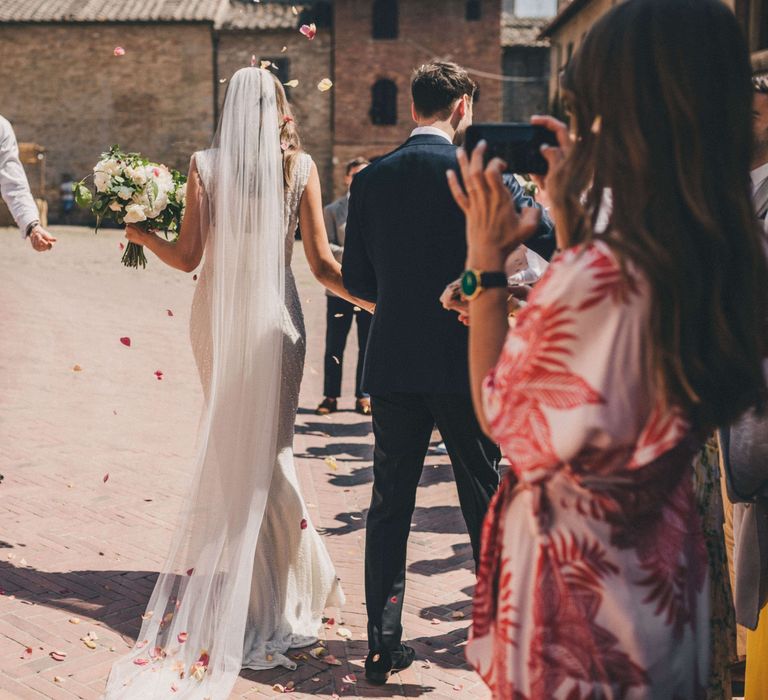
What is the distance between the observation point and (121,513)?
5.67 meters

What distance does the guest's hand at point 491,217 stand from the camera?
1718 mm

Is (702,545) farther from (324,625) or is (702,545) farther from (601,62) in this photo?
(324,625)

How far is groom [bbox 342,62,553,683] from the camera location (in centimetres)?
340

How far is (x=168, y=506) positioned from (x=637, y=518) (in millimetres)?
4653

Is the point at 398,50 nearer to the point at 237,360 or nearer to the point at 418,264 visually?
the point at 237,360

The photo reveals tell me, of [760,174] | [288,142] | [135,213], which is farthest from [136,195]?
[760,174]

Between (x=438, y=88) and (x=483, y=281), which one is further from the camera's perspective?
(x=438, y=88)

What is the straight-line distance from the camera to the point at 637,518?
1613mm

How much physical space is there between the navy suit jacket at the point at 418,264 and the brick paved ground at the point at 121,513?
122 centimetres

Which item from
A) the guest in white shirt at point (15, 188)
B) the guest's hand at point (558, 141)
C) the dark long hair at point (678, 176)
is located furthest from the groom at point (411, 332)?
the guest in white shirt at point (15, 188)

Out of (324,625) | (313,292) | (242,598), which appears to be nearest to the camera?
(242,598)

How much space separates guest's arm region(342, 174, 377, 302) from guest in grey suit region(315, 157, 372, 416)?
4800 millimetres

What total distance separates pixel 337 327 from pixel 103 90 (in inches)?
1334

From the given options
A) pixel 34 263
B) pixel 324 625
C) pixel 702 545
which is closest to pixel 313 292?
pixel 34 263
